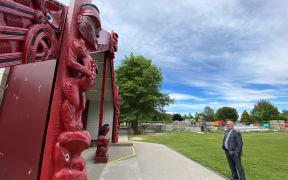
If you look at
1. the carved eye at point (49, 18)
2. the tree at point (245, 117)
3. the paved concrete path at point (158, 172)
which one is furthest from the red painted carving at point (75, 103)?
the tree at point (245, 117)

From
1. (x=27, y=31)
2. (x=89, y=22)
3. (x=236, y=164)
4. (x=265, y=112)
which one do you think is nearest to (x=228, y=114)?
(x=265, y=112)

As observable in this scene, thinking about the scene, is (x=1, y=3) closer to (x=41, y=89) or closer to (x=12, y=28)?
(x=12, y=28)

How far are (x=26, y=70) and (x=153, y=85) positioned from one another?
1650 cm

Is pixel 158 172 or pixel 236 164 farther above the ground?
pixel 236 164

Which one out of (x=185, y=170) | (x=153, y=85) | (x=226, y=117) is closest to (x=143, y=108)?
(x=153, y=85)

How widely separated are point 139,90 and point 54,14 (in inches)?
596

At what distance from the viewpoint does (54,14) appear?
160cm

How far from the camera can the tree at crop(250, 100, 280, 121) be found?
4459cm

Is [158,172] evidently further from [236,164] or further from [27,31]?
[27,31]

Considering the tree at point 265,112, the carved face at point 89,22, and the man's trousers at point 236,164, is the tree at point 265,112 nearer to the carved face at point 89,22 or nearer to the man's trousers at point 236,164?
the man's trousers at point 236,164

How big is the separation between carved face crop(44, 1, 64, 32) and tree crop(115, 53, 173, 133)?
14940mm

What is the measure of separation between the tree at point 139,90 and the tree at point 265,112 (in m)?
44.5

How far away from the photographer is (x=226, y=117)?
5497 centimetres

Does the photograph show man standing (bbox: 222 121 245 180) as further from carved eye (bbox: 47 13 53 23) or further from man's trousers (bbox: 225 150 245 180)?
carved eye (bbox: 47 13 53 23)
